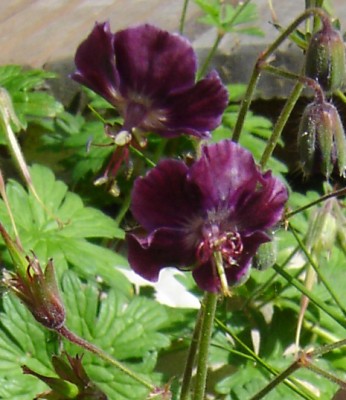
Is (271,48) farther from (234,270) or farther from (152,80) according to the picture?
(234,270)

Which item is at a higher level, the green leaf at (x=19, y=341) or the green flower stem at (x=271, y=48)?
the green flower stem at (x=271, y=48)

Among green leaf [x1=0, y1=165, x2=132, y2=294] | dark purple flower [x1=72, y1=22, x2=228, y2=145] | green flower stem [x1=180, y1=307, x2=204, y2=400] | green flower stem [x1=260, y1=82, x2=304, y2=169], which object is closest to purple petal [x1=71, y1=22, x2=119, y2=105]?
dark purple flower [x1=72, y1=22, x2=228, y2=145]

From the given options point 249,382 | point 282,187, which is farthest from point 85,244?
point 282,187

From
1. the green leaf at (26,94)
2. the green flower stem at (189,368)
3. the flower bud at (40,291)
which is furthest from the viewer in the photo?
the green leaf at (26,94)

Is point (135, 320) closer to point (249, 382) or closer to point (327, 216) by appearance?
point (249, 382)

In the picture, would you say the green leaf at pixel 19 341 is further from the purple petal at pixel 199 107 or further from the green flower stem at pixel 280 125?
the purple petal at pixel 199 107

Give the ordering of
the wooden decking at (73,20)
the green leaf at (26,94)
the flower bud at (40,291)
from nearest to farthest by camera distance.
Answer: the flower bud at (40,291), the green leaf at (26,94), the wooden decking at (73,20)

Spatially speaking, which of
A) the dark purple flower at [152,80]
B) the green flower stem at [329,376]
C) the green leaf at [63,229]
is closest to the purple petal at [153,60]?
the dark purple flower at [152,80]
